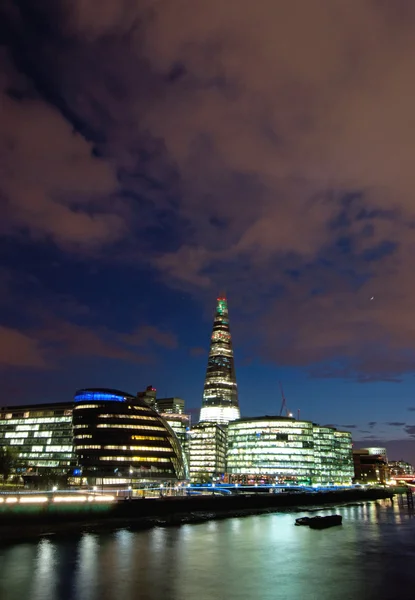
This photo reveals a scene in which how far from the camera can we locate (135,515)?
97.4 meters

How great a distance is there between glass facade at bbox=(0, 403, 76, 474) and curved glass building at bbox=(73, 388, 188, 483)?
21.7ft

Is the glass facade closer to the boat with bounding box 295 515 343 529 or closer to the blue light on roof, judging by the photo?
the blue light on roof

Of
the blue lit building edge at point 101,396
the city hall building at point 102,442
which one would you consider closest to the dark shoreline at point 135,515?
the city hall building at point 102,442

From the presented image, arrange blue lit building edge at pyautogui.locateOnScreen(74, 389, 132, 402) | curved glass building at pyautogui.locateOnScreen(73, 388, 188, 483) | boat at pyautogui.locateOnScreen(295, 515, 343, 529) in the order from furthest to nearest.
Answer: blue lit building edge at pyautogui.locateOnScreen(74, 389, 132, 402)
curved glass building at pyautogui.locateOnScreen(73, 388, 188, 483)
boat at pyautogui.locateOnScreen(295, 515, 343, 529)

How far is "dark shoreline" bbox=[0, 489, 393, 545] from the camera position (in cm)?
7438

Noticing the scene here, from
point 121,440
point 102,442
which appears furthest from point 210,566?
point 102,442

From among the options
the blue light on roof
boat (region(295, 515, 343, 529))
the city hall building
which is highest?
the blue light on roof

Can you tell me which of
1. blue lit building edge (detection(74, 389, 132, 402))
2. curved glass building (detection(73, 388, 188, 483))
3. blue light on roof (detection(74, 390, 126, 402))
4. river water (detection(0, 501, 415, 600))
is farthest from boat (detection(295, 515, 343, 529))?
blue lit building edge (detection(74, 389, 132, 402))

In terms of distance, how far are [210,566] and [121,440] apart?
412 feet

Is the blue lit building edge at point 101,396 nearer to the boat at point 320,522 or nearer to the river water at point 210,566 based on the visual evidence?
the boat at point 320,522

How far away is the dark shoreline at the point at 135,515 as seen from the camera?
74.4m

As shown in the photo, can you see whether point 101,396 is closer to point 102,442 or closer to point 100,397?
point 100,397

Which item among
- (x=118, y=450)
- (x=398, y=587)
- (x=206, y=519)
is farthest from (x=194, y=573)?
(x=118, y=450)

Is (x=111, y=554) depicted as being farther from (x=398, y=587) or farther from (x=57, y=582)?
(x=398, y=587)
